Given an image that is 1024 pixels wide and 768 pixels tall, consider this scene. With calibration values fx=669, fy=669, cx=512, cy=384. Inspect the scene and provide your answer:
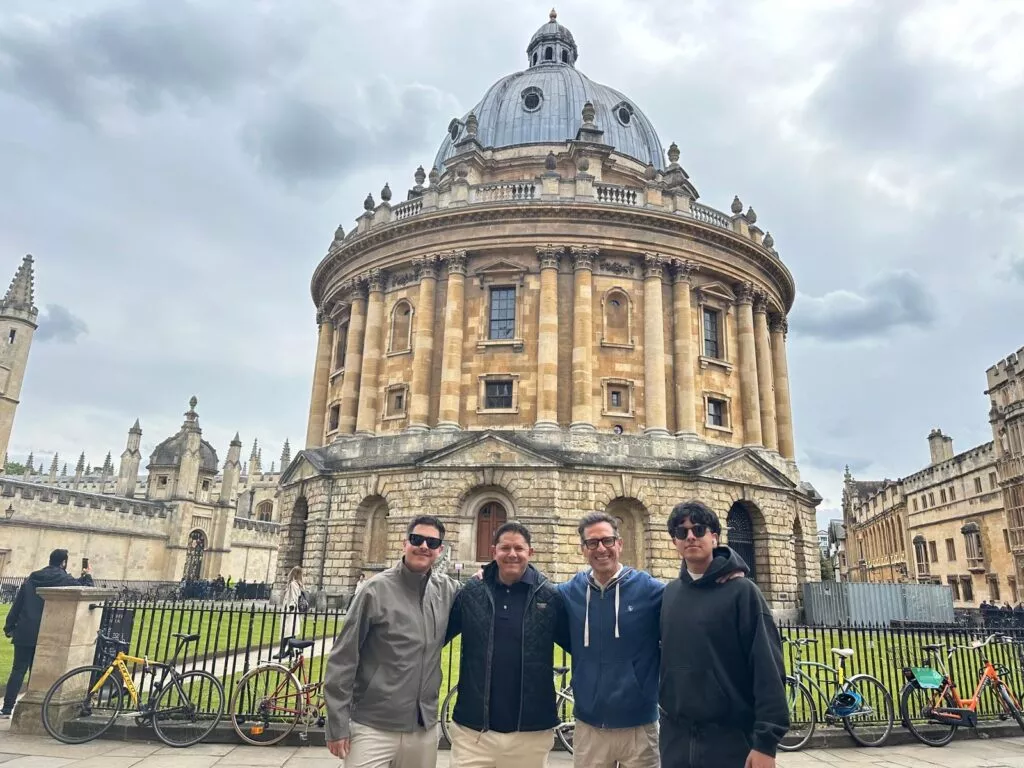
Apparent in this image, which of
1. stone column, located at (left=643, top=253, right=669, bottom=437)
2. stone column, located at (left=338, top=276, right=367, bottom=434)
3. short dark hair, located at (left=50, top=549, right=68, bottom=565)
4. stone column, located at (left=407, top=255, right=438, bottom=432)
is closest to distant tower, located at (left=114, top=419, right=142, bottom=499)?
stone column, located at (left=338, top=276, right=367, bottom=434)

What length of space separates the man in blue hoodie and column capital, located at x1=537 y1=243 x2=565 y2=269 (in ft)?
77.6

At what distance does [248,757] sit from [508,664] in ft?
16.8

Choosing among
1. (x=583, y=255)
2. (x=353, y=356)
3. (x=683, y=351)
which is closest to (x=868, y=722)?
(x=683, y=351)

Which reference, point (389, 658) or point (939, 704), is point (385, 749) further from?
point (939, 704)

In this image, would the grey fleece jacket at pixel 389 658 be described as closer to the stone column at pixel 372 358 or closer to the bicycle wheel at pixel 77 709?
the bicycle wheel at pixel 77 709

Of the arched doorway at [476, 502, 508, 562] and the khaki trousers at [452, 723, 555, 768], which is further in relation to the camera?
the arched doorway at [476, 502, 508, 562]

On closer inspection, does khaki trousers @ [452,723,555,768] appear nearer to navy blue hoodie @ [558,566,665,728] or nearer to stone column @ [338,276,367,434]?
navy blue hoodie @ [558,566,665,728]

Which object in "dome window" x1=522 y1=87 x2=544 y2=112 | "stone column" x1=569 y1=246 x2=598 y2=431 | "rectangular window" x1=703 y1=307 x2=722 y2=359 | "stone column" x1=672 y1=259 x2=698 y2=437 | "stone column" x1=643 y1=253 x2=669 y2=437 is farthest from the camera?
"dome window" x1=522 y1=87 x2=544 y2=112

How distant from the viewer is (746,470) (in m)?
26.7

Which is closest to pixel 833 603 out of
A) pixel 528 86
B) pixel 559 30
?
pixel 528 86

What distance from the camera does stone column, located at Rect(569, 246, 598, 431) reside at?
86.2 ft

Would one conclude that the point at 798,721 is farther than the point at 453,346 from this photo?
No

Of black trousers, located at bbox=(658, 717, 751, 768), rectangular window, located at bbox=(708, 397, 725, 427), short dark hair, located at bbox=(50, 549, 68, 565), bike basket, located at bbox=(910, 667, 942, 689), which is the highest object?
rectangular window, located at bbox=(708, 397, 725, 427)

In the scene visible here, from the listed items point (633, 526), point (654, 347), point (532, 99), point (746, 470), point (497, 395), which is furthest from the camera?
point (532, 99)
